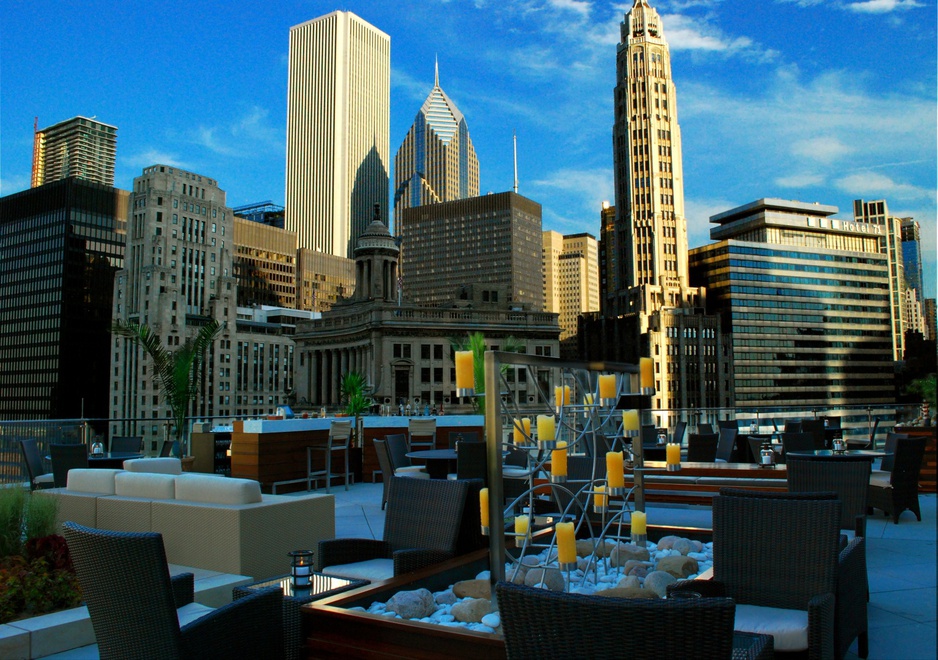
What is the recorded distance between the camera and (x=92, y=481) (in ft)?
23.0

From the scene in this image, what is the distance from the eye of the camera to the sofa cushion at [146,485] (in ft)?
21.3

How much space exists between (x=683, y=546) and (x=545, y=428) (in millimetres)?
2425

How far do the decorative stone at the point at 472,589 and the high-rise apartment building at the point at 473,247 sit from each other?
150861 millimetres

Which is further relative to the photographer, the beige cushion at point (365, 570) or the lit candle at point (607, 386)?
the beige cushion at point (365, 570)

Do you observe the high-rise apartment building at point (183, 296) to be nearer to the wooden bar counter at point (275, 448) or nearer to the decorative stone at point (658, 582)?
the wooden bar counter at point (275, 448)

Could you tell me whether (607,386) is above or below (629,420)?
above

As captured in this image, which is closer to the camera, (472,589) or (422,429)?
(472,589)

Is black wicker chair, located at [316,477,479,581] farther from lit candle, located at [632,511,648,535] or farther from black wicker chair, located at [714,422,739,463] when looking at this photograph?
black wicker chair, located at [714,422,739,463]

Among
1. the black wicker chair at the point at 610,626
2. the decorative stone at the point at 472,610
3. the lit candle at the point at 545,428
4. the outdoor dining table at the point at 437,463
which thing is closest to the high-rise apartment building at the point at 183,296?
the outdoor dining table at the point at 437,463

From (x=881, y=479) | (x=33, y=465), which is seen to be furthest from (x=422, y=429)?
(x=881, y=479)

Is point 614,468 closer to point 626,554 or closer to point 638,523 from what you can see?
point 638,523

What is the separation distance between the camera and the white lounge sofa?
235 inches

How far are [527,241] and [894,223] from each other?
230 ft

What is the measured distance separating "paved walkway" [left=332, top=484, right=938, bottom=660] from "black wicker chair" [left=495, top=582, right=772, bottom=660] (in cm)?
74
